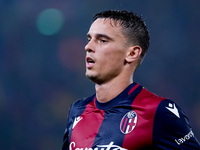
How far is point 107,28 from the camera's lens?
87.1 inches

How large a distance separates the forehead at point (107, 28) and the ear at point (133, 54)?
0.47ft

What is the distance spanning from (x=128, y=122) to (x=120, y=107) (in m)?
0.17

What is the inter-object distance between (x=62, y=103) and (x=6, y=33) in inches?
86.5

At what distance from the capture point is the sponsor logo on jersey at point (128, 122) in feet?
6.32

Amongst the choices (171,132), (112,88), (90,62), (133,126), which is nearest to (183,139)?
(171,132)

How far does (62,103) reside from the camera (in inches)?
275

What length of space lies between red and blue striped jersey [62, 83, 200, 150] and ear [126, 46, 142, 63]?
203 millimetres

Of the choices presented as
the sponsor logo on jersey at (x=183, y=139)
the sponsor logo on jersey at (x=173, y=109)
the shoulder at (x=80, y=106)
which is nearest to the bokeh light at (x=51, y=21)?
the shoulder at (x=80, y=106)

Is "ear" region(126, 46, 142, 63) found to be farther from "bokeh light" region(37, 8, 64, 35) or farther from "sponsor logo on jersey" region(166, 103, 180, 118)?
"bokeh light" region(37, 8, 64, 35)

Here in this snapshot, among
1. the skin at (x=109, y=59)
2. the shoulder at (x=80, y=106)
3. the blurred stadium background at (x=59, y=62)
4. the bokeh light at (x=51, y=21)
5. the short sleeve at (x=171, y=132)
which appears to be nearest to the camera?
the short sleeve at (x=171, y=132)

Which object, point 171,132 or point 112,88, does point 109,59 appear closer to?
point 112,88

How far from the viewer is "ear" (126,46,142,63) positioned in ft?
7.34

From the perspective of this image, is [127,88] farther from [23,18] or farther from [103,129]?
[23,18]

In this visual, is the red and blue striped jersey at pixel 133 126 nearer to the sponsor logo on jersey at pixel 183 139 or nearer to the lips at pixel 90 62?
the sponsor logo on jersey at pixel 183 139
